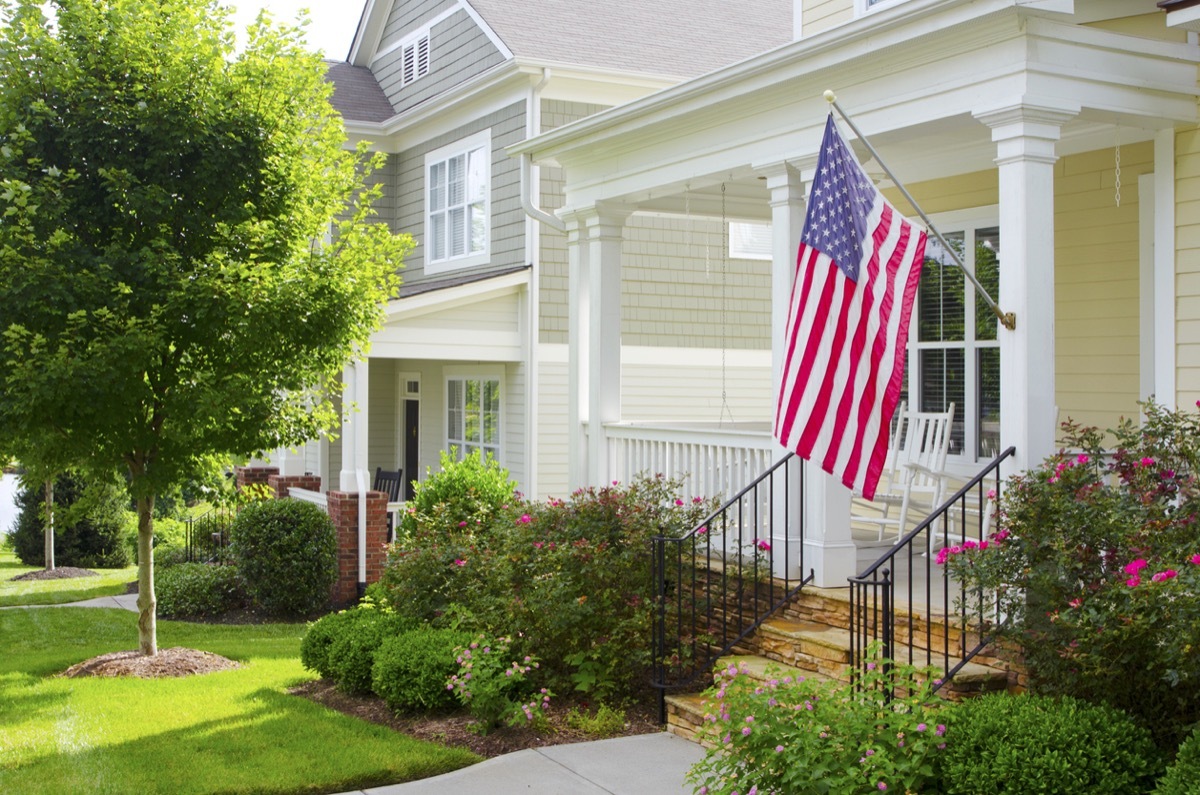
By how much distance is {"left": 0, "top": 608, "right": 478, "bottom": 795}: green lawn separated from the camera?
22.0ft

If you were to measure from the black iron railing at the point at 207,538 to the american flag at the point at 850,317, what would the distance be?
11565 millimetres

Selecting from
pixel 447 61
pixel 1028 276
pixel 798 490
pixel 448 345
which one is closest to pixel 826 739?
Answer: pixel 1028 276

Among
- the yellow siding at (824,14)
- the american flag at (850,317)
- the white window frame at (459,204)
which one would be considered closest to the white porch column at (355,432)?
the white window frame at (459,204)

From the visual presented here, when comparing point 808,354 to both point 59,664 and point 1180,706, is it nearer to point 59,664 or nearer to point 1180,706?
point 1180,706

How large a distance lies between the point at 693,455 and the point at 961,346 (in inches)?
100

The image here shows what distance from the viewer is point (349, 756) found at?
7.11m

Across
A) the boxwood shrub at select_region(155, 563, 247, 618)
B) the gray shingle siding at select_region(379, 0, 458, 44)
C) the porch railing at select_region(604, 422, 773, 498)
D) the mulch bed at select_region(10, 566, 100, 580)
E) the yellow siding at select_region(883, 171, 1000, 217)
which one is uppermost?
the gray shingle siding at select_region(379, 0, 458, 44)

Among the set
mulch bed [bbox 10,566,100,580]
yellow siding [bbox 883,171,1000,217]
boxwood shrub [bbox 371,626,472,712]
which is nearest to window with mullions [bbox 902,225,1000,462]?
yellow siding [bbox 883,171,1000,217]

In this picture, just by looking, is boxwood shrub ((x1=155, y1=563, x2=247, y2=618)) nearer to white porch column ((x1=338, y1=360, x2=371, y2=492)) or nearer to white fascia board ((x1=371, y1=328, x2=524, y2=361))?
white porch column ((x1=338, y1=360, x2=371, y2=492))

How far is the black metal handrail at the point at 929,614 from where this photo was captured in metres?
5.99

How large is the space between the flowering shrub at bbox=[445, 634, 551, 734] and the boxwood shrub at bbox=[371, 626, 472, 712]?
3.5 inches

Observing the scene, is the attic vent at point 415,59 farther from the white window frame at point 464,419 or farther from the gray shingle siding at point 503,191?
the white window frame at point 464,419

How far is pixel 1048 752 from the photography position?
192 inches

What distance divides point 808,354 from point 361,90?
14.1m
